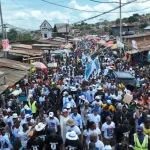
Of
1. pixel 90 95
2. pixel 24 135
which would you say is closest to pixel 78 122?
pixel 24 135

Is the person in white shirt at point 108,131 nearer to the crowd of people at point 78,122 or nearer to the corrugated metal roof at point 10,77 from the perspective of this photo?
the crowd of people at point 78,122

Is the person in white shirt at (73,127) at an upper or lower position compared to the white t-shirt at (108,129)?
upper

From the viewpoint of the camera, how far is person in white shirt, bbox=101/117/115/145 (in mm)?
7770

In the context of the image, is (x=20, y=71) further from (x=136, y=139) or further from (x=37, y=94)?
(x=136, y=139)

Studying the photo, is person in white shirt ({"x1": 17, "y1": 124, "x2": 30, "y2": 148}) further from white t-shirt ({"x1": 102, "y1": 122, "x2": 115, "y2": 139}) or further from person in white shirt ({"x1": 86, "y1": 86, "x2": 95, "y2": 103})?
person in white shirt ({"x1": 86, "y1": 86, "x2": 95, "y2": 103})

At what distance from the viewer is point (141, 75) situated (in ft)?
55.9

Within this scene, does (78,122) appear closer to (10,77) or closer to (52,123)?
(52,123)

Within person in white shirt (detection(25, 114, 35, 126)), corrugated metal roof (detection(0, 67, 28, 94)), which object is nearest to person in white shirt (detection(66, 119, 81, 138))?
person in white shirt (detection(25, 114, 35, 126))

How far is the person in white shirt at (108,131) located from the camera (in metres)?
7.77

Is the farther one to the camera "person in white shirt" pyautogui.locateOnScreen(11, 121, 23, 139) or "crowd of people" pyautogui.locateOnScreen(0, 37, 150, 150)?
"person in white shirt" pyautogui.locateOnScreen(11, 121, 23, 139)

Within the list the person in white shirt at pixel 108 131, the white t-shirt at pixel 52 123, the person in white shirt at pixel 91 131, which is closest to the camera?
the person in white shirt at pixel 91 131

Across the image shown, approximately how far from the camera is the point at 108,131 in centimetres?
782

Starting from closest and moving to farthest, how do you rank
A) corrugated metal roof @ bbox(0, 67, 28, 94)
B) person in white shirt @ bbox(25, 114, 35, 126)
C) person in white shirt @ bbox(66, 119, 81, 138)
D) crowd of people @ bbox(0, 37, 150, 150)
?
crowd of people @ bbox(0, 37, 150, 150), person in white shirt @ bbox(66, 119, 81, 138), person in white shirt @ bbox(25, 114, 35, 126), corrugated metal roof @ bbox(0, 67, 28, 94)

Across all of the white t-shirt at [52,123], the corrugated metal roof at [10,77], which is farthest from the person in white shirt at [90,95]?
the white t-shirt at [52,123]
